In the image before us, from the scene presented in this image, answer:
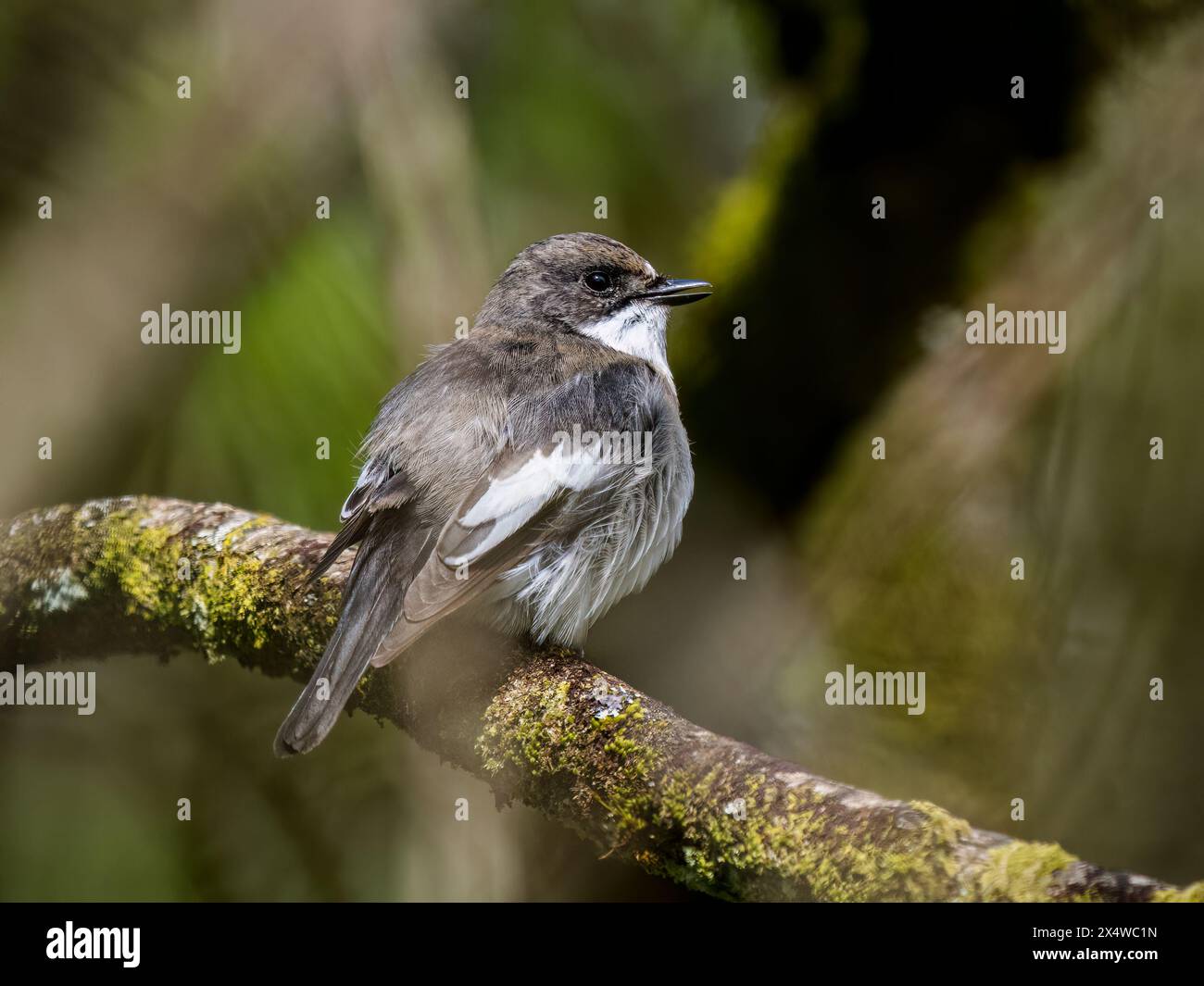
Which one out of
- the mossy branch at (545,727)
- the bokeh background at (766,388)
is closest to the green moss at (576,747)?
the mossy branch at (545,727)

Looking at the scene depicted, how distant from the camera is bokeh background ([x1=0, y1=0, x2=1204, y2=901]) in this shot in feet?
11.0

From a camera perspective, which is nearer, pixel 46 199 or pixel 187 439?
pixel 46 199

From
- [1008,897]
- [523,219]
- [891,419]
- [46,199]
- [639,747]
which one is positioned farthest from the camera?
[523,219]

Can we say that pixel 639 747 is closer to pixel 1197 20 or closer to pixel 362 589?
pixel 362 589

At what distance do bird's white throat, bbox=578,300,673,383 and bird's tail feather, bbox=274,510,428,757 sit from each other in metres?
1.14

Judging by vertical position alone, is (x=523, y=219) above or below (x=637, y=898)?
above

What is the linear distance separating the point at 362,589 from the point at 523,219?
2065 millimetres

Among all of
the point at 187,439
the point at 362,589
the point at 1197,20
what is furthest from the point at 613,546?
the point at 1197,20

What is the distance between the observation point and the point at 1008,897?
5.49 ft

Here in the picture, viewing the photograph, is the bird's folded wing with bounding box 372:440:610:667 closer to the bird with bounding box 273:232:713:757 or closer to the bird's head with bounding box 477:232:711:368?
the bird with bounding box 273:232:713:757

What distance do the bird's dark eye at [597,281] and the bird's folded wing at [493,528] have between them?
3.05 ft

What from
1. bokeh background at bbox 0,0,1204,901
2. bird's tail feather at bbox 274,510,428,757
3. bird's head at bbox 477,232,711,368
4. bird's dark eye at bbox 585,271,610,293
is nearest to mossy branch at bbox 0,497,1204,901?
bird's tail feather at bbox 274,510,428,757

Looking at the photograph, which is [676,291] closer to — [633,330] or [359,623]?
[633,330]

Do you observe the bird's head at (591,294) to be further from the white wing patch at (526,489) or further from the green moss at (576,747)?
the green moss at (576,747)
